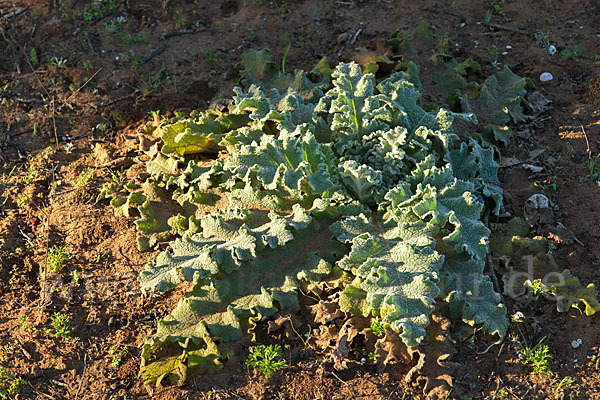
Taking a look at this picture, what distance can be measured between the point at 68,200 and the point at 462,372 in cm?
336

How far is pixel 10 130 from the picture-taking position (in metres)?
5.85

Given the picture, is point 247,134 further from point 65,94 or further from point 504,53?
point 504,53

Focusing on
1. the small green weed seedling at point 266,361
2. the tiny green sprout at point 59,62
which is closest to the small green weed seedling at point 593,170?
→ the small green weed seedling at point 266,361

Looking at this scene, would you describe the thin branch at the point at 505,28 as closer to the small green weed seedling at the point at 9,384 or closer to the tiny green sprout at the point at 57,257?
the tiny green sprout at the point at 57,257

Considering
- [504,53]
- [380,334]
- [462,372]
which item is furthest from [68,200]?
[504,53]

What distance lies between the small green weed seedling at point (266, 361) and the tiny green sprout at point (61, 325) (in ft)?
4.19

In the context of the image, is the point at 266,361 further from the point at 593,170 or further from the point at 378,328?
the point at 593,170

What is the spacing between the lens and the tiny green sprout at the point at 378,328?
13.1 ft

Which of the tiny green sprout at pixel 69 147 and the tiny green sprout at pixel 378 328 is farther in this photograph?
the tiny green sprout at pixel 69 147

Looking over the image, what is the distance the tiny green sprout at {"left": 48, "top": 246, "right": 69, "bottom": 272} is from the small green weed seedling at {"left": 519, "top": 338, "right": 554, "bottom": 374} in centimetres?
329

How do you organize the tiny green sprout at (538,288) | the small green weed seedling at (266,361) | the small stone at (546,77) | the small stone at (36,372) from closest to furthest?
the small green weed seedling at (266,361)
the small stone at (36,372)
the tiny green sprout at (538,288)
the small stone at (546,77)

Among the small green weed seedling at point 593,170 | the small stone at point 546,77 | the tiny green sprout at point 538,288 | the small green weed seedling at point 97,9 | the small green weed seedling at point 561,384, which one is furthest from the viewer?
the small green weed seedling at point 97,9

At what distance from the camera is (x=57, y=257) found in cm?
468

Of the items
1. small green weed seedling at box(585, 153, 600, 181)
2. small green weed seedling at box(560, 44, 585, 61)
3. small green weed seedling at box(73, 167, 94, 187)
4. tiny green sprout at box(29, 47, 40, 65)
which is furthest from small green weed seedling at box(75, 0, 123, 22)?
small green weed seedling at box(585, 153, 600, 181)
